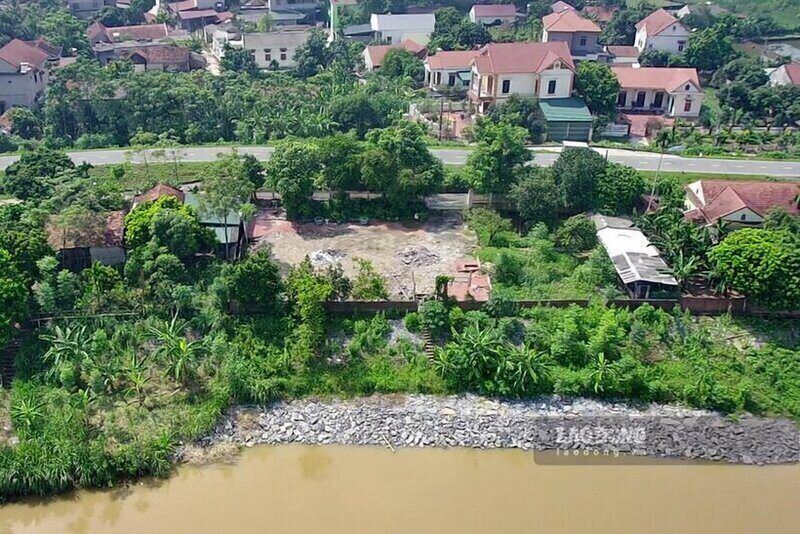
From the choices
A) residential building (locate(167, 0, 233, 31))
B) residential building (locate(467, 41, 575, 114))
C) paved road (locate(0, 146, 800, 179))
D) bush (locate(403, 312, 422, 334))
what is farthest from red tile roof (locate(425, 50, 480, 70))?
bush (locate(403, 312, 422, 334))

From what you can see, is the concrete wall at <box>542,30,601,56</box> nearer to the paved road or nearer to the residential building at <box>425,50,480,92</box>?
the residential building at <box>425,50,480,92</box>

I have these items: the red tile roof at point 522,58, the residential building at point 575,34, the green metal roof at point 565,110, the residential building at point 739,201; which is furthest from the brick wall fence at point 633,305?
the residential building at point 575,34

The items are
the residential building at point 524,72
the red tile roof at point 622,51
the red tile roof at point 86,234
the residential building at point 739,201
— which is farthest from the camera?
the red tile roof at point 622,51

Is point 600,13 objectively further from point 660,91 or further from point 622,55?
point 660,91

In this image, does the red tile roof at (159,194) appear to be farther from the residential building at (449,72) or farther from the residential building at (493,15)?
the residential building at (493,15)

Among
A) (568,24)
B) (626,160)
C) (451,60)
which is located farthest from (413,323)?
(568,24)

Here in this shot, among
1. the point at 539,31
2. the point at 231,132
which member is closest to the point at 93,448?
the point at 231,132

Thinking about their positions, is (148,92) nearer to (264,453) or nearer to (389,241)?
(389,241)
